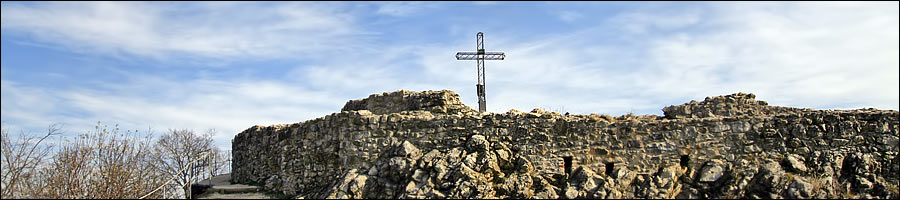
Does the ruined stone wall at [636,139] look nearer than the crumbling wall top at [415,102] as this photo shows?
Yes

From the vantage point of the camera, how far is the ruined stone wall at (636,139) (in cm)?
Result: 1878

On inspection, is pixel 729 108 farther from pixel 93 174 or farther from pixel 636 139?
pixel 93 174

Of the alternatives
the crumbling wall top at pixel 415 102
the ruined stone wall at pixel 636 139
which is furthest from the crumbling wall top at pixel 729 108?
the crumbling wall top at pixel 415 102

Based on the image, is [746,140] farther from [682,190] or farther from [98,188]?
[98,188]

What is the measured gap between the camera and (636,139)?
62.5ft

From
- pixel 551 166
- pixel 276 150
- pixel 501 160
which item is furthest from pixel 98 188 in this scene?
pixel 551 166

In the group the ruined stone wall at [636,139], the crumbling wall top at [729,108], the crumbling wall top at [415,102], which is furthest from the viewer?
the crumbling wall top at [415,102]

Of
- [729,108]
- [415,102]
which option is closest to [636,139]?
[729,108]

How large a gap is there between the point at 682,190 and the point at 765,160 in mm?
2380

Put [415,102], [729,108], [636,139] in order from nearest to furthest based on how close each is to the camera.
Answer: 1. [636,139]
2. [729,108]
3. [415,102]

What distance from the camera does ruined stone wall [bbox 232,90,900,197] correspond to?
18.8m

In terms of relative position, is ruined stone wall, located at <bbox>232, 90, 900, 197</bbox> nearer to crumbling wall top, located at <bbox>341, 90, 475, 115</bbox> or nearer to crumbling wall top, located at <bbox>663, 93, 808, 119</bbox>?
crumbling wall top, located at <bbox>663, 93, 808, 119</bbox>

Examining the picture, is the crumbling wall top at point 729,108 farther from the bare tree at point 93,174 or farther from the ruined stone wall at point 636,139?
the bare tree at point 93,174

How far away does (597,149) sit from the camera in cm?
1897
